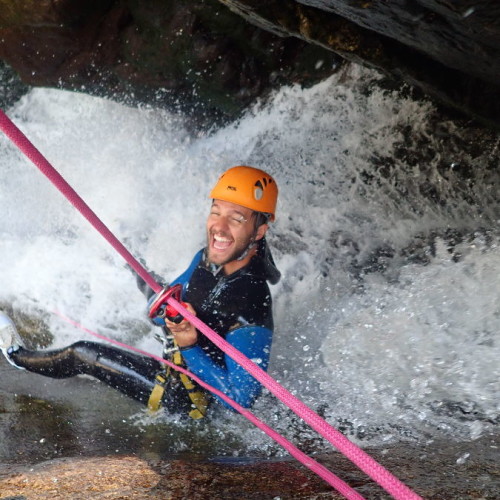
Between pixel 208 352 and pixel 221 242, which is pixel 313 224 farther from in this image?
pixel 208 352

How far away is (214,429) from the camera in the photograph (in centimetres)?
327

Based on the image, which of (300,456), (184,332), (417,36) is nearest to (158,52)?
(417,36)

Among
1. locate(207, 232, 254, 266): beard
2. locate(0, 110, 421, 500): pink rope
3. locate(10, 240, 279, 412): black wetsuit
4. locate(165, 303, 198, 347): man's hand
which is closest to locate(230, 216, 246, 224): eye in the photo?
locate(207, 232, 254, 266): beard

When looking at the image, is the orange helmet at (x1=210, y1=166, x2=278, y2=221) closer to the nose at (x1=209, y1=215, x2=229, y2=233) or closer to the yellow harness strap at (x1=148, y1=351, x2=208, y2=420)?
the nose at (x1=209, y1=215, x2=229, y2=233)

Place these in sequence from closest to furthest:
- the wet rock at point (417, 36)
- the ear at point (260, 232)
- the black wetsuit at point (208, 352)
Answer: the wet rock at point (417, 36), the black wetsuit at point (208, 352), the ear at point (260, 232)

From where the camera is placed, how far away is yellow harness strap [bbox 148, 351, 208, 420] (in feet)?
10.7

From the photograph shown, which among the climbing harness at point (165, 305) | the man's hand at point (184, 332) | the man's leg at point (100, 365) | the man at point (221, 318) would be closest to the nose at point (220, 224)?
the man at point (221, 318)

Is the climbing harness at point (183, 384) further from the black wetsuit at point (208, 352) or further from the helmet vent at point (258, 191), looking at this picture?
the helmet vent at point (258, 191)

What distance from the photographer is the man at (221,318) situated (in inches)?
122

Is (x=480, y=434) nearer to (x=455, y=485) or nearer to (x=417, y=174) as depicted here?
(x=455, y=485)

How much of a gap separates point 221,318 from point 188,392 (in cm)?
48

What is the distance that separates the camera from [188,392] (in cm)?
330

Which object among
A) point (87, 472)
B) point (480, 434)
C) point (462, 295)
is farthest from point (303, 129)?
point (87, 472)

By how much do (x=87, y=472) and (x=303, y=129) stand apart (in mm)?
3832
